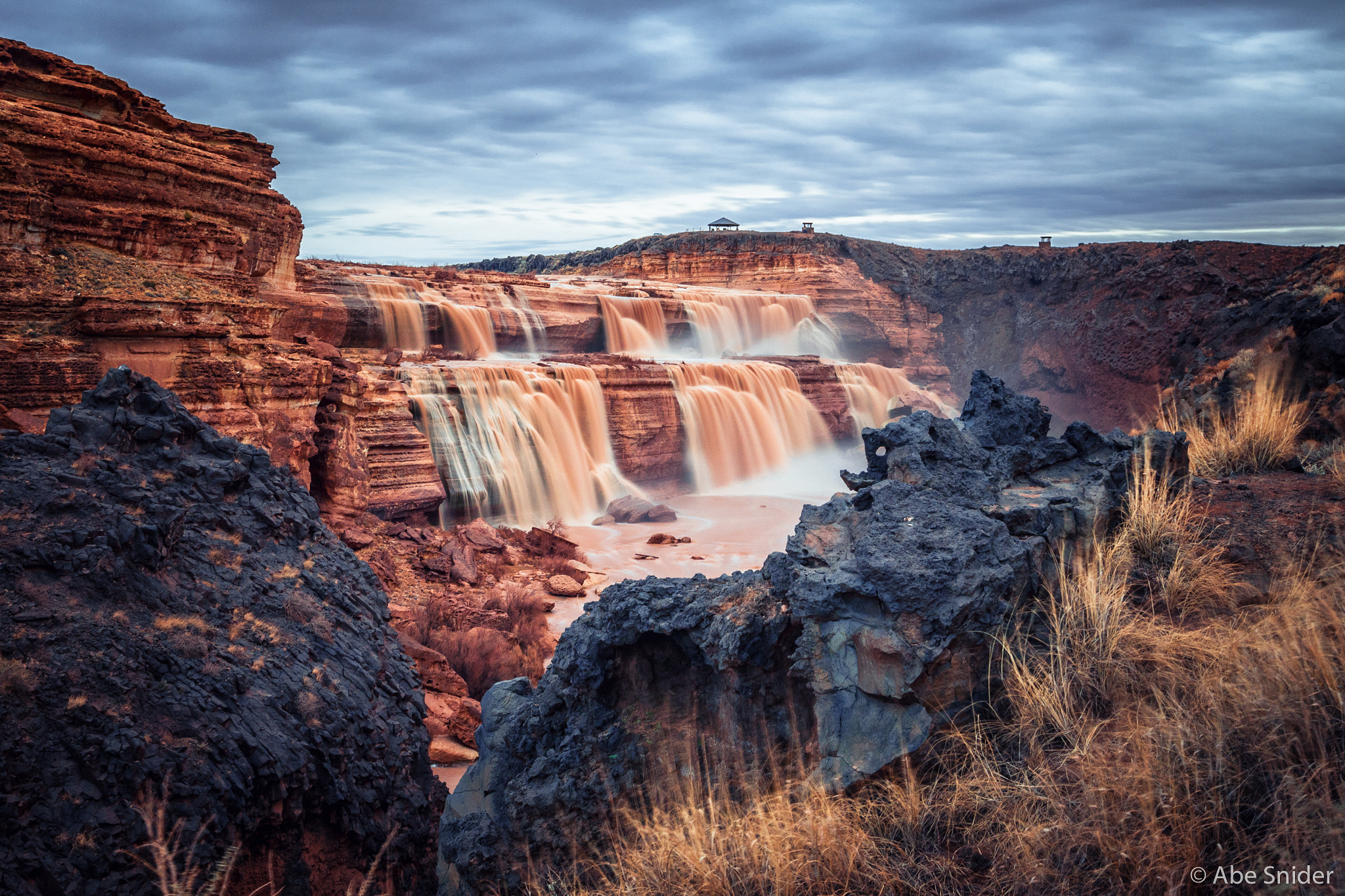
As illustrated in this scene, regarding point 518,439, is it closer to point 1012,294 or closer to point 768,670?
point 768,670

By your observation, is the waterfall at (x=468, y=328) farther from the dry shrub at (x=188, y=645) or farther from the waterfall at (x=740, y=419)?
the dry shrub at (x=188, y=645)

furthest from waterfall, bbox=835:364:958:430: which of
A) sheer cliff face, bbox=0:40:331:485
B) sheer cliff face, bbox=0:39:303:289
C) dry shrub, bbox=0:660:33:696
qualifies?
dry shrub, bbox=0:660:33:696

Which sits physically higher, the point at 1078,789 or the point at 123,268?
the point at 123,268

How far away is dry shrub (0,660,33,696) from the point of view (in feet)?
7.76

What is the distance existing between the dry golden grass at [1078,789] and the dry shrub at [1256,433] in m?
3.26

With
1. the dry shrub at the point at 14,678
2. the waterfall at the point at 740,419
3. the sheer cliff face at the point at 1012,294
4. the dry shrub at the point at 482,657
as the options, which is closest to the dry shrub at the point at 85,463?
the dry shrub at the point at 14,678

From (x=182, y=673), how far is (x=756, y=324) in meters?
26.8

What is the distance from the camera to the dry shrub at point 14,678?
93.1 inches

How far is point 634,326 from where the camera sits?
75.3ft

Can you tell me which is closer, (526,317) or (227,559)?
(227,559)

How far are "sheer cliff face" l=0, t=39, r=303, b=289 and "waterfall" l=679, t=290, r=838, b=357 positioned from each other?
1677 cm

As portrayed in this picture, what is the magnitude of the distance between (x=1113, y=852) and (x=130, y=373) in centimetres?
415

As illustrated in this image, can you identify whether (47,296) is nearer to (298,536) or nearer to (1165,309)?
(298,536)

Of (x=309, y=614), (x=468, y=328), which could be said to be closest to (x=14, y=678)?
(x=309, y=614)
